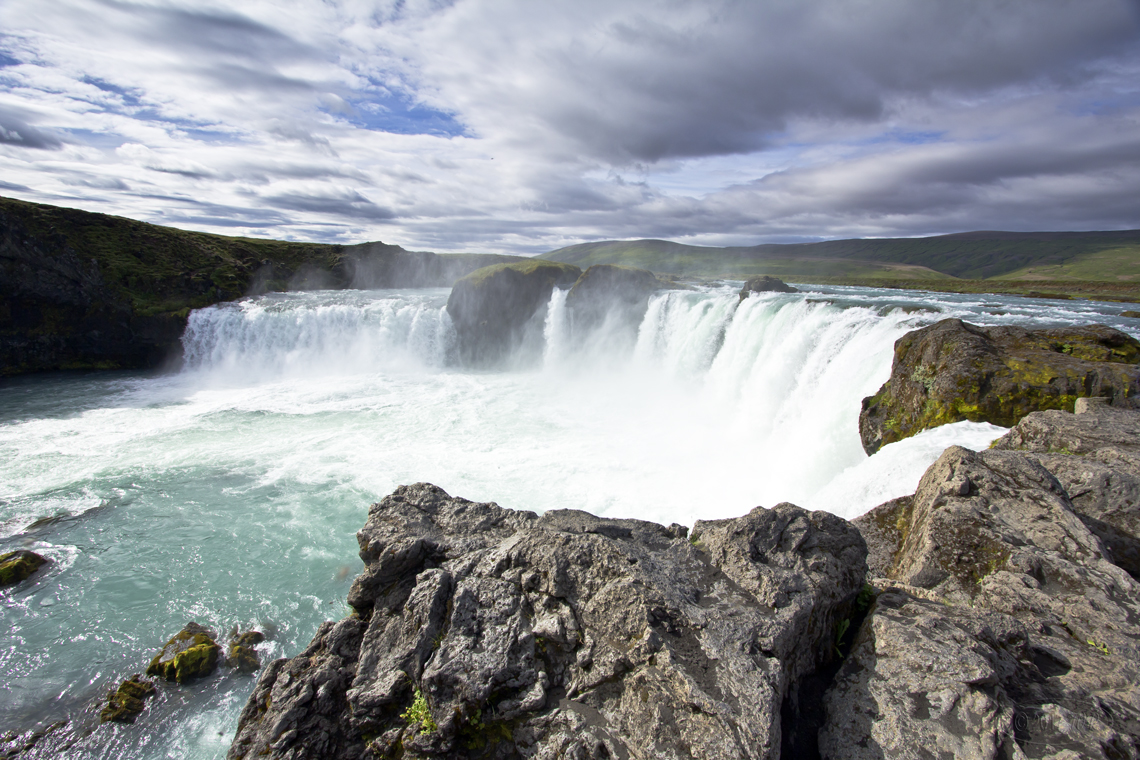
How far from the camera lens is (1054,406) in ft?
31.9

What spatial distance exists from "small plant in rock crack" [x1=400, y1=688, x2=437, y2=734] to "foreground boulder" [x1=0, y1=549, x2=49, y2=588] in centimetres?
1336

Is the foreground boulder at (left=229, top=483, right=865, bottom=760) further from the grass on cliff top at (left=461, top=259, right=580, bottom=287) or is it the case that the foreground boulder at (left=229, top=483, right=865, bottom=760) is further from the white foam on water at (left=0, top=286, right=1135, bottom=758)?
the grass on cliff top at (left=461, top=259, right=580, bottom=287)

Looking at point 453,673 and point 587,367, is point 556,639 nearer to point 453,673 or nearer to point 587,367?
point 453,673

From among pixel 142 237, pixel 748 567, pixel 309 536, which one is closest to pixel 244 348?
pixel 142 237

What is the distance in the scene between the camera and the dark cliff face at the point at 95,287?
102 ft

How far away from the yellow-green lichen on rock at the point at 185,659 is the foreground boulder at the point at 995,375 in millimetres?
15709

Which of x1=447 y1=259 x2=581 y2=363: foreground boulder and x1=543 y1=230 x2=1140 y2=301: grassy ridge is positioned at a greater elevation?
x1=543 y1=230 x2=1140 y2=301: grassy ridge

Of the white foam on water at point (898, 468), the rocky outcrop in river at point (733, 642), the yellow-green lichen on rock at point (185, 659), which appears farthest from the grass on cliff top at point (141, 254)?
the white foam on water at point (898, 468)

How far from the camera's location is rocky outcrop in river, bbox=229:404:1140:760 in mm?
3541

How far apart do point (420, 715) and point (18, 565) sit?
1370 centimetres

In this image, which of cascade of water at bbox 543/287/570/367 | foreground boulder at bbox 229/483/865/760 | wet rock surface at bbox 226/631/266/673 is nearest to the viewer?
foreground boulder at bbox 229/483/865/760

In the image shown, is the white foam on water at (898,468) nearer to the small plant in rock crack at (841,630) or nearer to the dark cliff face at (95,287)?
the small plant in rock crack at (841,630)

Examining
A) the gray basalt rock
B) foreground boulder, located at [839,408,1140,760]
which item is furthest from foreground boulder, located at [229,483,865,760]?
the gray basalt rock

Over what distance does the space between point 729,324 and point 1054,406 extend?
15492mm
